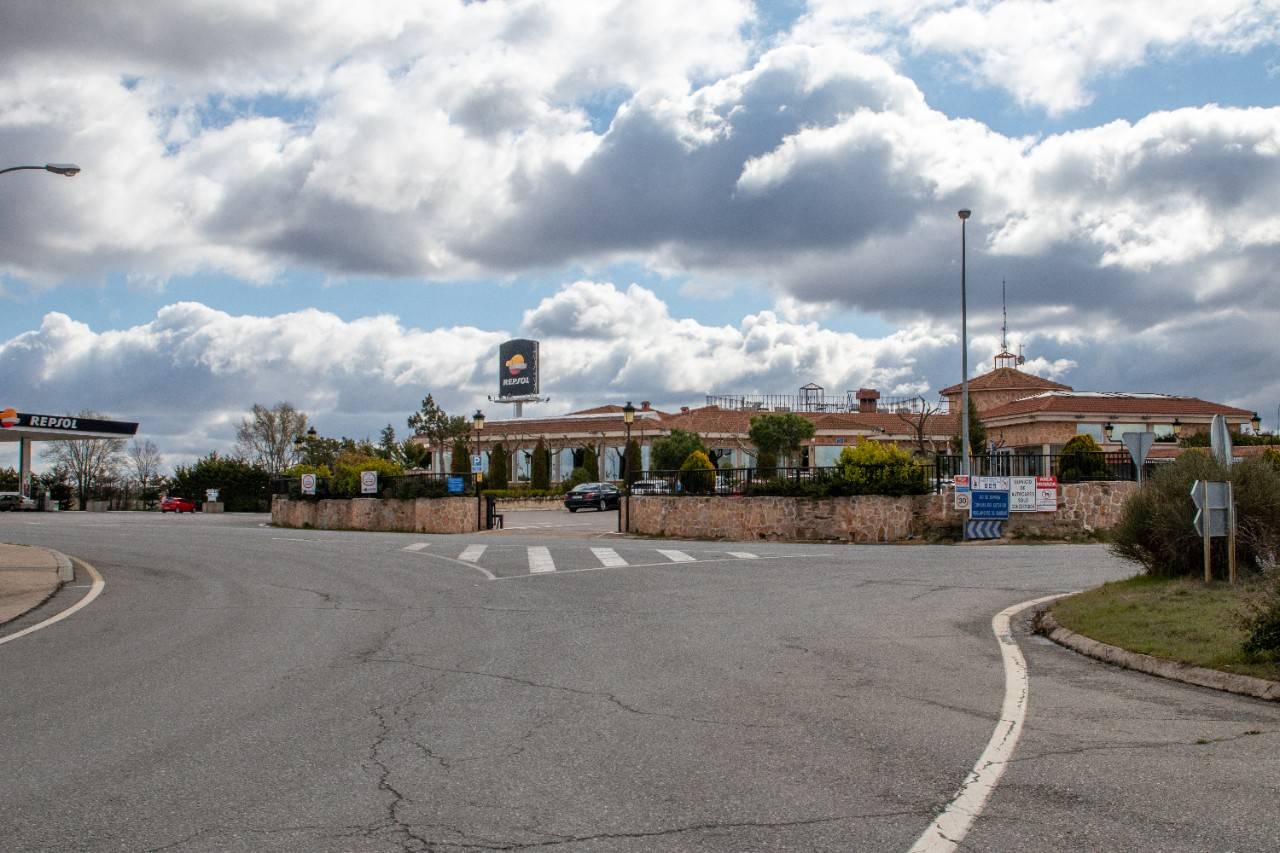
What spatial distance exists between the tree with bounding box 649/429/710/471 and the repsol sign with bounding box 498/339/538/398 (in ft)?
73.2

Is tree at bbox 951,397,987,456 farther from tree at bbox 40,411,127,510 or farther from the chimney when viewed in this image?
tree at bbox 40,411,127,510

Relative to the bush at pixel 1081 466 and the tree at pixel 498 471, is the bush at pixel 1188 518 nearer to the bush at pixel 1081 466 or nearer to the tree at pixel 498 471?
the bush at pixel 1081 466

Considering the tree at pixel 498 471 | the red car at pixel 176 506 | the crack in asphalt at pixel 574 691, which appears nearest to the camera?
the crack in asphalt at pixel 574 691

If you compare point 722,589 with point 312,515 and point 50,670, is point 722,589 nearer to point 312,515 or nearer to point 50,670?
point 50,670

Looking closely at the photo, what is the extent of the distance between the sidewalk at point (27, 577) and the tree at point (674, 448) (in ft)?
164

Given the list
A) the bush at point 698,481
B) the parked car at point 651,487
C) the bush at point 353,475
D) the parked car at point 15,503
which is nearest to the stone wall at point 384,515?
the bush at point 353,475

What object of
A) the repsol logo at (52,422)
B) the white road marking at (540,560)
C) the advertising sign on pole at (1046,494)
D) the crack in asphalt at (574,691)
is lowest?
the white road marking at (540,560)

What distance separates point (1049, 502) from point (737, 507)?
8699 mm

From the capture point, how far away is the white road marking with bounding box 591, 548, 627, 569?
2238cm

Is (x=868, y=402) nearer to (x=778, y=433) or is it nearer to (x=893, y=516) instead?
(x=778, y=433)

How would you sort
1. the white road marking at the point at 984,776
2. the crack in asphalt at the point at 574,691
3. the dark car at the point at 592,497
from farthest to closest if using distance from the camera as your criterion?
1. the dark car at the point at 592,497
2. the crack in asphalt at the point at 574,691
3. the white road marking at the point at 984,776

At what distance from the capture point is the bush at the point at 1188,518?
14477mm

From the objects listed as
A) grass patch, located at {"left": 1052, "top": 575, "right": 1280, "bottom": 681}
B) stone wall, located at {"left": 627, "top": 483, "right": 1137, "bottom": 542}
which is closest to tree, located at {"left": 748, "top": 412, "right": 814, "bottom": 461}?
stone wall, located at {"left": 627, "top": 483, "right": 1137, "bottom": 542}

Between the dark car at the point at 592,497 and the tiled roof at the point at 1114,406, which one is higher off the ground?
the tiled roof at the point at 1114,406
